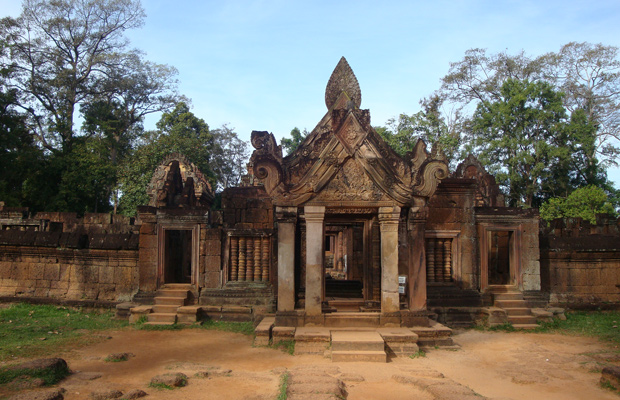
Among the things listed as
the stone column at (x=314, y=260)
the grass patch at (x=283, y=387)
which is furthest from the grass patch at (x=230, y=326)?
the grass patch at (x=283, y=387)

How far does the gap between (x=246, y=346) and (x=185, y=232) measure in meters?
5.96

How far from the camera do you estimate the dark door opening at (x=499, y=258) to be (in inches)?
496

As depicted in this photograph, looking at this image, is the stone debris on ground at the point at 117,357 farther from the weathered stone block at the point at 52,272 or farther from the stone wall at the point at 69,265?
the weathered stone block at the point at 52,272

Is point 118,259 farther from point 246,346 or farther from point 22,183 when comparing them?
point 22,183

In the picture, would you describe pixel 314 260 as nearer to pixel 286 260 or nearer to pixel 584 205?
pixel 286 260

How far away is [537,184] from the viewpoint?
1068 inches

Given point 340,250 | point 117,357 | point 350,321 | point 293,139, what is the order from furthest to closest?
point 293,139, point 340,250, point 350,321, point 117,357

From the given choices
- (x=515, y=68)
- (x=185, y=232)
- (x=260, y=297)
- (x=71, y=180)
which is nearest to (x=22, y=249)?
(x=185, y=232)

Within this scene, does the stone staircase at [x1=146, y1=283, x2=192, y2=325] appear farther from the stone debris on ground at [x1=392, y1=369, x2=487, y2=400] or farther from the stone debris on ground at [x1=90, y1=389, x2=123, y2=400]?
the stone debris on ground at [x1=392, y1=369, x2=487, y2=400]

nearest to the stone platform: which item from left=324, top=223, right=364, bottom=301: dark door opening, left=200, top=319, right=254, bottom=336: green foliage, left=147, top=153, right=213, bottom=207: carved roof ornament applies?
left=200, top=319, right=254, bottom=336: green foliage

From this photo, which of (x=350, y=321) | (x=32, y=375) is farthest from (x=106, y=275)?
(x=350, y=321)

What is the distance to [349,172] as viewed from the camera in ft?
26.5

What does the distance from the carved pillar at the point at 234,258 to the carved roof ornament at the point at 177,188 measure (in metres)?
2.14

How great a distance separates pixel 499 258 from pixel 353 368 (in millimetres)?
7650
